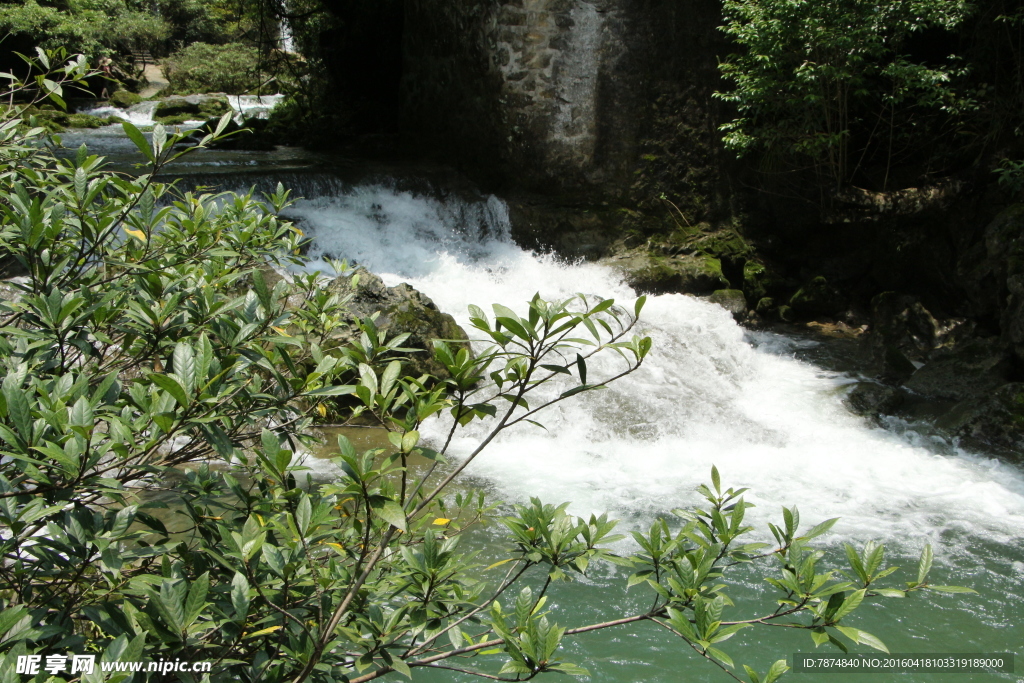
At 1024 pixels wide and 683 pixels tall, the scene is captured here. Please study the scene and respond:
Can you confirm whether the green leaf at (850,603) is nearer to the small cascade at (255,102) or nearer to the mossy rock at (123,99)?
the small cascade at (255,102)

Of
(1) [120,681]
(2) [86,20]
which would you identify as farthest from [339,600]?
(2) [86,20]

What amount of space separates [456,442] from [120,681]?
13.6 feet

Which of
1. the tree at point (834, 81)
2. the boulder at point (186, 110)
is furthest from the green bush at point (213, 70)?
the tree at point (834, 81)

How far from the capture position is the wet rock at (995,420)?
5.41 metres

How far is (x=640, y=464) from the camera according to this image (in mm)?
5078

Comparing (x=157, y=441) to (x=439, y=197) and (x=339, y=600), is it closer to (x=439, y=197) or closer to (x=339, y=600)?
(x=339, y=600)

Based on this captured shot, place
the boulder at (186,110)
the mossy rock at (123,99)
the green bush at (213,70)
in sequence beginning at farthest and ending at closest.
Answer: the green bush at (213,70)
the mossy rock at (123,99)
the boulder at (186,110)

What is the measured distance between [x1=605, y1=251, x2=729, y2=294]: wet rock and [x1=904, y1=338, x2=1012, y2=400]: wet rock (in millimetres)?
2463

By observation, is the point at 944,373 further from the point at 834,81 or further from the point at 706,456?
the point at 834,81

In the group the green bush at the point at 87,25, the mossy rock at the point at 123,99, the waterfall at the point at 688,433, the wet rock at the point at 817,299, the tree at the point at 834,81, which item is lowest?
the waterfall at the point at 688,433

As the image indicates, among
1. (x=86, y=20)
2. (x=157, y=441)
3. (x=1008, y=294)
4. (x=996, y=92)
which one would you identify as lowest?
(x=1008, y=294)

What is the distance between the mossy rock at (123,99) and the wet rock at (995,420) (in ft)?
62.2

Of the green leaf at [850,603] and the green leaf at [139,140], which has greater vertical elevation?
the green leaf at [139,140]

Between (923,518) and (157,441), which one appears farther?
(923,518)
